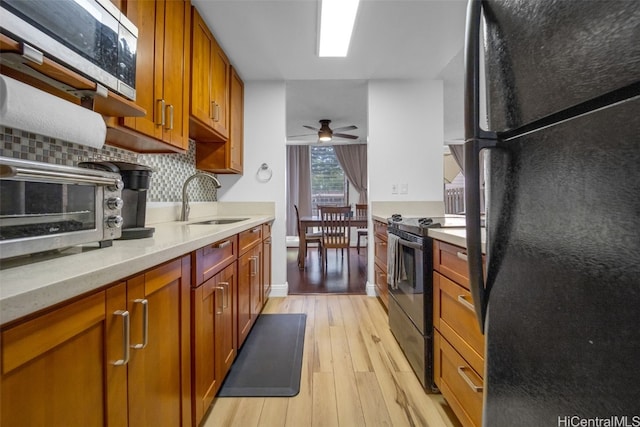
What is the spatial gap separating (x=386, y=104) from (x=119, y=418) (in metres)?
3.39

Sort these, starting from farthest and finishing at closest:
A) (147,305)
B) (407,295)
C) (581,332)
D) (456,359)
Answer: (407,295) < (456,359) < (147,305) < (581,332)

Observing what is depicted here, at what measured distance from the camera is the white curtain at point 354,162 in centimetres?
677

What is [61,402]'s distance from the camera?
57 centimetres

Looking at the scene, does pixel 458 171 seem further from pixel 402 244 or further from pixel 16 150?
pixel 16 150

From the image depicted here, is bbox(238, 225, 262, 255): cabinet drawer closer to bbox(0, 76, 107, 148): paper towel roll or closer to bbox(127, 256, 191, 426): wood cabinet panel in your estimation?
bbox(127, 256, 191, 426): wood cabinet panel

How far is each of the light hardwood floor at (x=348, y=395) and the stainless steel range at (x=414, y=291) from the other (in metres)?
0.12

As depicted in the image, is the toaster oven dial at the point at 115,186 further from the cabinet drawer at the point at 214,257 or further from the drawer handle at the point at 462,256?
the drawer handle at the point at 462,256

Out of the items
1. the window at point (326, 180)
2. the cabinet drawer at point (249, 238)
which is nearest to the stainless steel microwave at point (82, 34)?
the cabinet drawer at point (249, 238)

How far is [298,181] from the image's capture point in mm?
6914

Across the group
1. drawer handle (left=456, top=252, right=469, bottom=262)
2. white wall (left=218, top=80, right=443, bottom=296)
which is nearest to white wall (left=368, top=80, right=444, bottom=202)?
white wall (left=218, top=80, right=443, bottom=296)

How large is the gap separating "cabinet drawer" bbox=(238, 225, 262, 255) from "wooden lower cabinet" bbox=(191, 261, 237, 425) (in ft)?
0.78

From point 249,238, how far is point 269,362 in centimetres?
87

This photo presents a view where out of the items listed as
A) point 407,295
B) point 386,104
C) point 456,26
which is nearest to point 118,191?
point 407,295

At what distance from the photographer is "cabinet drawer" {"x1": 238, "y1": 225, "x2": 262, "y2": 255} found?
195cm
